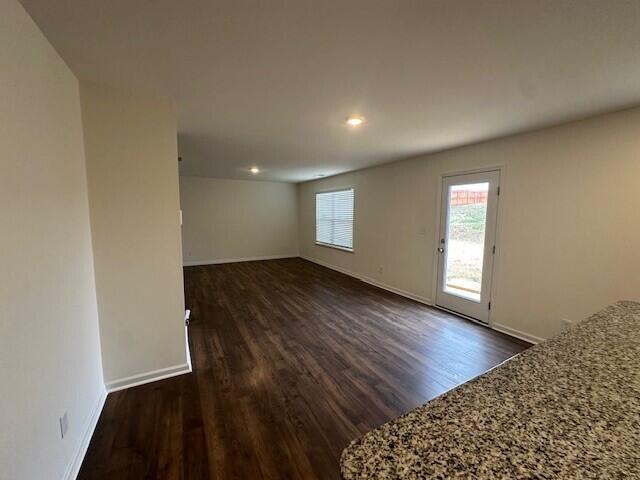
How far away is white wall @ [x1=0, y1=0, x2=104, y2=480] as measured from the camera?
110cm

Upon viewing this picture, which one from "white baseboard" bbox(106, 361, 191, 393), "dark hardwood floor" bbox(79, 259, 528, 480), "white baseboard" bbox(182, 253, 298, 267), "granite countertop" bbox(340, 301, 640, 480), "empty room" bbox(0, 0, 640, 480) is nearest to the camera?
"granite countertop" bbox(340, 301, 640, 480)

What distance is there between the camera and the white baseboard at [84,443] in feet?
4.93

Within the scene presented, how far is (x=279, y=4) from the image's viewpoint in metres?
1.25

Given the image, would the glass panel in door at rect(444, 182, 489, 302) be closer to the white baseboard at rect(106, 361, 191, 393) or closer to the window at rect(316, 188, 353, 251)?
the window at rect(316, 188, 353, 251)

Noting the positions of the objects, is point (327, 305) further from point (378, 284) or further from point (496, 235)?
point (496, 235)

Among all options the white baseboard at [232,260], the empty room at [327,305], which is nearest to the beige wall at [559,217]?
the empty room at [327,305]

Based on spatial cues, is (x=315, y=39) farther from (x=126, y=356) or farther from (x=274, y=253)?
(x=274, y=253)

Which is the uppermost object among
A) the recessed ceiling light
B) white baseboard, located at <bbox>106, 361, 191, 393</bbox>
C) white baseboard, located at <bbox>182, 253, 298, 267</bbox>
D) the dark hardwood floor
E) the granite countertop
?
the recessed ceiling light

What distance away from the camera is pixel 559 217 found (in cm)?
288

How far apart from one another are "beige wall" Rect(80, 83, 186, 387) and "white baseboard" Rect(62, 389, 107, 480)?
Answer: 0.81 ft

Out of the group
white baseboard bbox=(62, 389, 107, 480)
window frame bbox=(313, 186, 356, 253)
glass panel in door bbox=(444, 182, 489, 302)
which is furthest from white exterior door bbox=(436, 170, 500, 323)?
white baseboard bbox=(62, 389, 107, 480)

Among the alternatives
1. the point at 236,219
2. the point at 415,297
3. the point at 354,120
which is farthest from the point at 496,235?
the point at 236,219

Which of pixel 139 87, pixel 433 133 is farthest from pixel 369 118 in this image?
pixel 139 87

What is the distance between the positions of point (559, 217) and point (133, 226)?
13.1 feet
